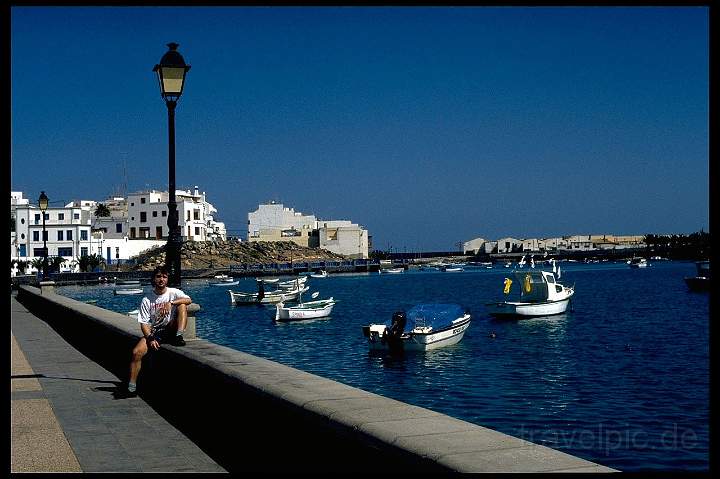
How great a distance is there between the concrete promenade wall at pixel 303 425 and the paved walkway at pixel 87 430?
0.80 ft

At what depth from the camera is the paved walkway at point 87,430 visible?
7.98 meters

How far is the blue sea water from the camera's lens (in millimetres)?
21266

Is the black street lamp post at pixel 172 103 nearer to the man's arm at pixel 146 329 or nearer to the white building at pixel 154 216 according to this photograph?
the man's arm at pixel 146 329

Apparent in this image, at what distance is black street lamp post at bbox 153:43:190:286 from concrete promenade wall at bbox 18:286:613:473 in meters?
1.58

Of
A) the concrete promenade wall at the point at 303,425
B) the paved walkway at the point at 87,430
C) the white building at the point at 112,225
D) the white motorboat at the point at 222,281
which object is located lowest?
the white motorboat at the point at 222,281

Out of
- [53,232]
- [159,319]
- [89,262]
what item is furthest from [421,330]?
[89,262]

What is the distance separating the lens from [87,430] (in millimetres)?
9531

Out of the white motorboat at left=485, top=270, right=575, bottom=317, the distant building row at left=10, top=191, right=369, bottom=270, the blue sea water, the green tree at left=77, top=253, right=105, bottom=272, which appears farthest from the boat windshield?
the green tree at left=77, top=253, right=105, bottom=272

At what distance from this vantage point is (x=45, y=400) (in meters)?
11.5

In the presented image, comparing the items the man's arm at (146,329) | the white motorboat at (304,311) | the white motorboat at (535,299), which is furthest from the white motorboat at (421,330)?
the man's arm at (146,329)
